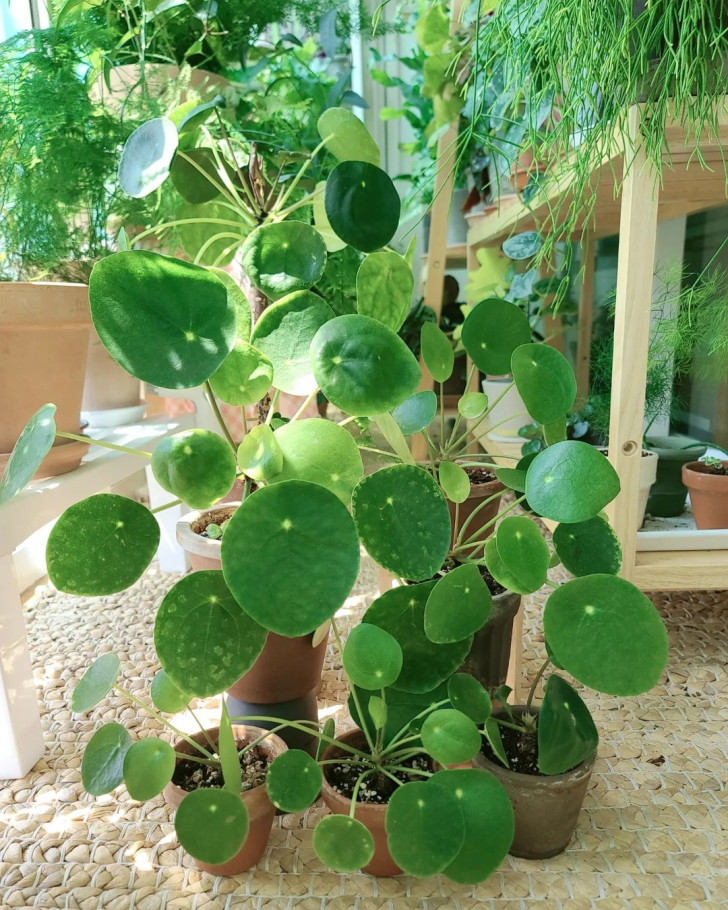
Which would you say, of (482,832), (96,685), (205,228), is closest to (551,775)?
(482,832)

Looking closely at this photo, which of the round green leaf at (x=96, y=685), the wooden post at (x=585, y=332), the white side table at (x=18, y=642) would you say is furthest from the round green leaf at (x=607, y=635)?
the wooden post at (x=585, y=332)

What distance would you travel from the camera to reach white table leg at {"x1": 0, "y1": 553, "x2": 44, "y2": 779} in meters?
0.87

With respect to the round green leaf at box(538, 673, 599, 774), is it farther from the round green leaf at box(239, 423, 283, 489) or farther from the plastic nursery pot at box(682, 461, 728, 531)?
the plastic nursery pot at box(682, 461, 728, 531)

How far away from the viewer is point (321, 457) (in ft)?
2.05

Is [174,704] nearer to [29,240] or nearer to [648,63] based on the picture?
[29,240]

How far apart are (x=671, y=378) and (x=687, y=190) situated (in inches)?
12.5

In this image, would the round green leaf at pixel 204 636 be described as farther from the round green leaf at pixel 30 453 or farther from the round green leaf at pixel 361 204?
the round green leaf at pixel 361 204

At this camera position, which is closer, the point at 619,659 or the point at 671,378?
the point at 619,659

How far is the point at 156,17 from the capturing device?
4.17 feet

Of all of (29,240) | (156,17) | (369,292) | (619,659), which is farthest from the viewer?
(156,17)

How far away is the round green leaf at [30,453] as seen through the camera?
602 millimetres

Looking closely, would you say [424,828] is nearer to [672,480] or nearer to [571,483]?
[571,483]

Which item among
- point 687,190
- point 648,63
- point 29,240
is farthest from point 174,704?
point 687,190

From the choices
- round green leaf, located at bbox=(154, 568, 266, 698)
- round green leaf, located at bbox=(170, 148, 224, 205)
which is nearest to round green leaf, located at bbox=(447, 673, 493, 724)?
round green leaf, located at bbox=(154, 568, 266, 698)
